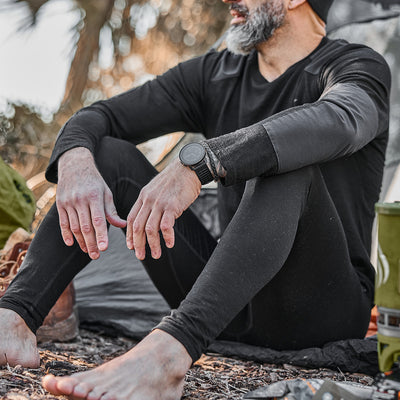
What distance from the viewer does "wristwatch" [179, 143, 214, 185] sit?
4.49ft

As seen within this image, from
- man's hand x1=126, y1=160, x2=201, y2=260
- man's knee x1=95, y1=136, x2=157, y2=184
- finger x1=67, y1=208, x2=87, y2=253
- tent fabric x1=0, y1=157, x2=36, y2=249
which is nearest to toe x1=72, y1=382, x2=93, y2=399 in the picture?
man's hand x1=126, y1=160, x2=201, y2=260

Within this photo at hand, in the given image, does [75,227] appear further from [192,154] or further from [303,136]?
[303,136]

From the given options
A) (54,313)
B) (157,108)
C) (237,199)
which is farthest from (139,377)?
(157,108)

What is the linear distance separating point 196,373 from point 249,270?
39 cm

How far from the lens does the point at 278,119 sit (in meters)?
1.39

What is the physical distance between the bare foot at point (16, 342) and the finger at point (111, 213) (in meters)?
0.33

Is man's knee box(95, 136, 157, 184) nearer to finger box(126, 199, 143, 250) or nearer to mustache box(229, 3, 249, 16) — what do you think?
finger box(126, 199, 143, 250)

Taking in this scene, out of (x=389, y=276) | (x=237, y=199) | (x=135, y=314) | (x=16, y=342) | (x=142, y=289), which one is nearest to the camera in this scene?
(x=389, y=276)

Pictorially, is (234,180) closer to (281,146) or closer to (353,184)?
(281,146)

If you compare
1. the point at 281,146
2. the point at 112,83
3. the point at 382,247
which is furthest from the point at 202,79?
the point at 112,83

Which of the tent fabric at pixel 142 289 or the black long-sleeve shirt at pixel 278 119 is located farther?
the tent fabric at pixel 142 289

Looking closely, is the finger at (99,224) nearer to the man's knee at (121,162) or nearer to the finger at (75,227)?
the finger at (75,227)

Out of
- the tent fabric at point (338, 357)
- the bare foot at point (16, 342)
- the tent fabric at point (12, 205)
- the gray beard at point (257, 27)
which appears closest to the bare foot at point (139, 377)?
the bare foot at point (16, 342)

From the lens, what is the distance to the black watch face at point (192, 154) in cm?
137
